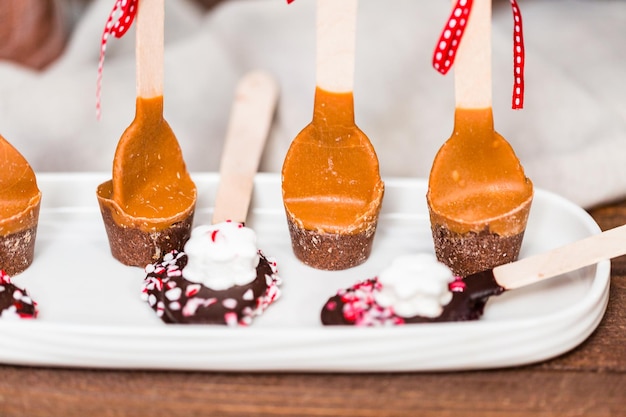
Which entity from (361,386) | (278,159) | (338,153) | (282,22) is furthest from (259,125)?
(361,386)

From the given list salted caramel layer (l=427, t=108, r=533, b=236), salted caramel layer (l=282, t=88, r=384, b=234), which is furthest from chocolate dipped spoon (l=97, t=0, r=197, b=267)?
salted caramel layer (l=427, t=108, r=533, b=236)

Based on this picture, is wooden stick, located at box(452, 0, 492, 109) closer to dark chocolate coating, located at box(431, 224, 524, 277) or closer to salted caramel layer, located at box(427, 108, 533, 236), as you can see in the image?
salted caramel layer, located at box(427, 108, 533, 236)

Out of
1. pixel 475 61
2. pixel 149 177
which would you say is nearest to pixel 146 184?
pixel 149 177

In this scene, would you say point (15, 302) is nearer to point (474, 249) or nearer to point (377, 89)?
point (474, 249)

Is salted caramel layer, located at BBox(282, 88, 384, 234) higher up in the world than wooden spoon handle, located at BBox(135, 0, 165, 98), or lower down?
lower down

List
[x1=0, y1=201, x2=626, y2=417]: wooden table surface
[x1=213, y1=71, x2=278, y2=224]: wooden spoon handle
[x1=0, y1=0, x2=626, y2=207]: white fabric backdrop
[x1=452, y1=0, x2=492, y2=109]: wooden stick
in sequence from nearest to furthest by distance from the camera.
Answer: [x1=0, y1=201, x2=626, y2=417]: wooden table surface < [x1=452, y1=0, x2=492, y2=109]: wooden stick < [x1=213, y1=71, x2=278, y2=224]: wooden spoon handle < [x1=0, y1=0, x2=626, y2=207]: white fabric backdrop

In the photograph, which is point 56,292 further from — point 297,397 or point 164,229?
point 297,397
